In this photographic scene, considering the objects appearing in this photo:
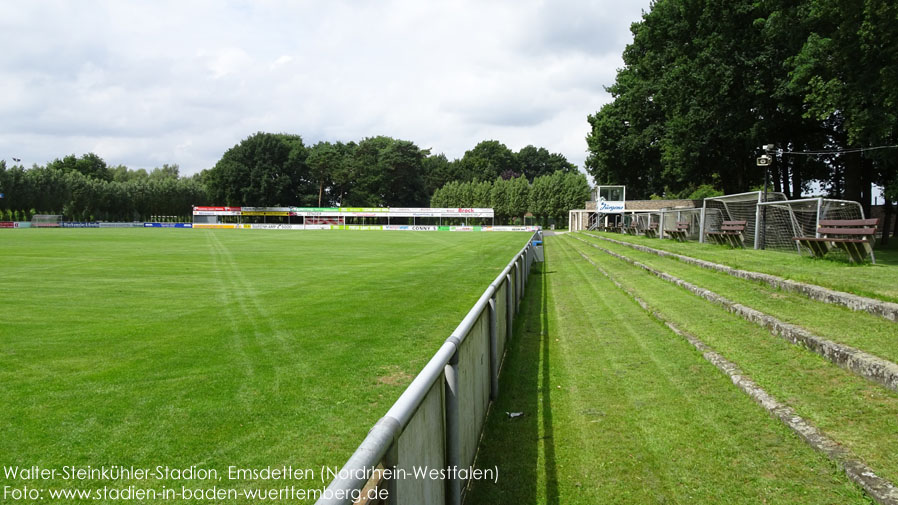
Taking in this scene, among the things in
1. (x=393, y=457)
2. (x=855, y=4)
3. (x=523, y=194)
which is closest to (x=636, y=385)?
(x=393, y=457)

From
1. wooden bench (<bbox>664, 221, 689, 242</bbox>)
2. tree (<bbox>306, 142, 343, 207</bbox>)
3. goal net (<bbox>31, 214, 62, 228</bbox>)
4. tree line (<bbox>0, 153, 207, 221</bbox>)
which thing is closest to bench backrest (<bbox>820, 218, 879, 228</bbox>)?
wooden bench (<bbox>664, 221, 689, 242</bbox>)

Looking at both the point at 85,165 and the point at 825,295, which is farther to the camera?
the point at 85,165

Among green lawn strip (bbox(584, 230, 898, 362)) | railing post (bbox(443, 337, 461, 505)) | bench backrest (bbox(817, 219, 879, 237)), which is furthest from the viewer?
bench backrest (bbox(817, 219, 879, 237))

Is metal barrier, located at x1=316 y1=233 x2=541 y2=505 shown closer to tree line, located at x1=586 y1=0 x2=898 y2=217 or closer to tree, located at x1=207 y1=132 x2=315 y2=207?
tree line, located at x1=586 y1=0 x2=898 y2=217

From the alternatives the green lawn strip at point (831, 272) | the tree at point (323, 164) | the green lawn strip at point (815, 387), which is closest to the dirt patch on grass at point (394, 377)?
the green lawn strip at point (815, 387)

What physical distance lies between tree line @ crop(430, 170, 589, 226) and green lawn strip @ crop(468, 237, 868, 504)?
96.1 metres

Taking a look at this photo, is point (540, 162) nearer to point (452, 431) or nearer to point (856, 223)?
point (856, 223)

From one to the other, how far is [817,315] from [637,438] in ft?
13.4

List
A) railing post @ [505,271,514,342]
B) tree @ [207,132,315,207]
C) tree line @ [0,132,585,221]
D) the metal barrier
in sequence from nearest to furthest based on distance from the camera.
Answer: the metal barrier → railing post @ [505,271,514,342] → tree line @ [0,132,585,221] → tree @ [207,132,315,207]

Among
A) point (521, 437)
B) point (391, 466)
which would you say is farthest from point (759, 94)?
point (391, 466)

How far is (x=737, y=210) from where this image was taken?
2167cm

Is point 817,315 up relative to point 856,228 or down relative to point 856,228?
down

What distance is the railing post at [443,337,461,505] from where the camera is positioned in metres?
3.08

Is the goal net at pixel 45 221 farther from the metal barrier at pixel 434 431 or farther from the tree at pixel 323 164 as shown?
the metal barrier at pixel 434 431
